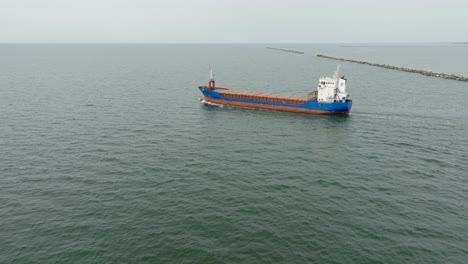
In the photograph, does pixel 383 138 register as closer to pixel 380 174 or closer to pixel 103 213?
pixel 380 174

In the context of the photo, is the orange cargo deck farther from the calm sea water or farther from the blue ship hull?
the calm sea water

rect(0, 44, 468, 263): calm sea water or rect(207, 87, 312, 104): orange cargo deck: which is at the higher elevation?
rect(207, 87, 312, 104): orange cargo deck

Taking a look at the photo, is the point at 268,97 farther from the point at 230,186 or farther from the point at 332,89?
the point at 230,186

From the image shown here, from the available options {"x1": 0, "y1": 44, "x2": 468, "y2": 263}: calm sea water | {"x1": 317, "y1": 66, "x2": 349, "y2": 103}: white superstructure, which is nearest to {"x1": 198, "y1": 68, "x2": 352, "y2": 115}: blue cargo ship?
{"x1": 317, "y1": 66, "x2": 349, "y2": 103}: white superstructure

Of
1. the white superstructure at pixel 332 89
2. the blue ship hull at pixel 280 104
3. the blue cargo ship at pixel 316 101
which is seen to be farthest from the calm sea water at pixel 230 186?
the white superstructure at pixel 332 89

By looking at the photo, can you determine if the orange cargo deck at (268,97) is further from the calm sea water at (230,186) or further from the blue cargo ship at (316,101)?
the calm sea water at (230,186)

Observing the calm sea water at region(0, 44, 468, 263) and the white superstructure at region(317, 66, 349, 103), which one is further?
the white superstructure at region(317, 66, 349, 103)

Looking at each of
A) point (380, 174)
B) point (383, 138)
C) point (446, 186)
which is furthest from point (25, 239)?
point (383, 138)
